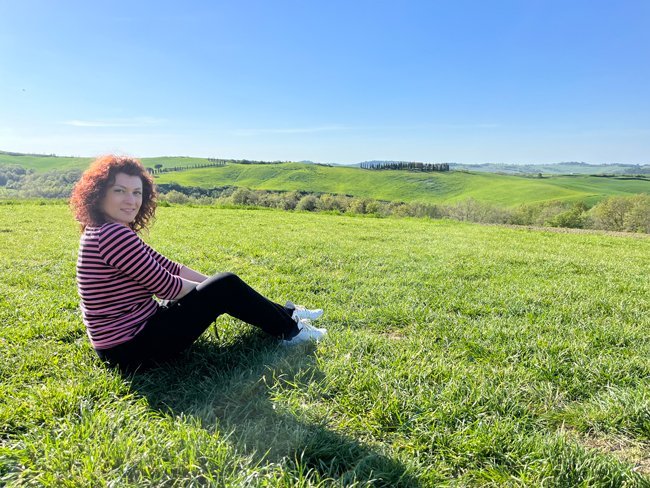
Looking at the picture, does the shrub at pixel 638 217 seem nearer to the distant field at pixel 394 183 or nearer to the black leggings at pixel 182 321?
the black leggings at pixel 182 321

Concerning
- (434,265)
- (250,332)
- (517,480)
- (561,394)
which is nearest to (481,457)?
(517,480)

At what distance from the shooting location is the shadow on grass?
2367mm

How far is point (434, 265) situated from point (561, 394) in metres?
5.32

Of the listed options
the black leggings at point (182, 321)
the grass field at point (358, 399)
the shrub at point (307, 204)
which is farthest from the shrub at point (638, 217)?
the black leggings at point (182, 321)

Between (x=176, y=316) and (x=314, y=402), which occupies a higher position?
(x=176, y=316)

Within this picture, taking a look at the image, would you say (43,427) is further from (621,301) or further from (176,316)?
(621,301)

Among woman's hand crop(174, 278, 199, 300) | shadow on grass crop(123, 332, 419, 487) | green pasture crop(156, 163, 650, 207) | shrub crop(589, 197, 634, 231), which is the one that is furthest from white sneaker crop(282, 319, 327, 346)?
green pasture crop(156, 163, 650, 207)

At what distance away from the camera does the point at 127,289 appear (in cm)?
331

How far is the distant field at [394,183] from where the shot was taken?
320 ft

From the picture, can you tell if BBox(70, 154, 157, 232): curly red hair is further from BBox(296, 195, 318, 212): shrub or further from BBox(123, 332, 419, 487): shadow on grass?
BBox(296, 195, 318, 212): shrub

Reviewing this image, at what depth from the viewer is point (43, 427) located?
2.64m

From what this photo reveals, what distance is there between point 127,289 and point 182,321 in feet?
1.82

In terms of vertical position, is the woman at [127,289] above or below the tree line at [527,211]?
above

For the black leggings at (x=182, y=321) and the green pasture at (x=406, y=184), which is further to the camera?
the green pasture at (x=406, y=184)
